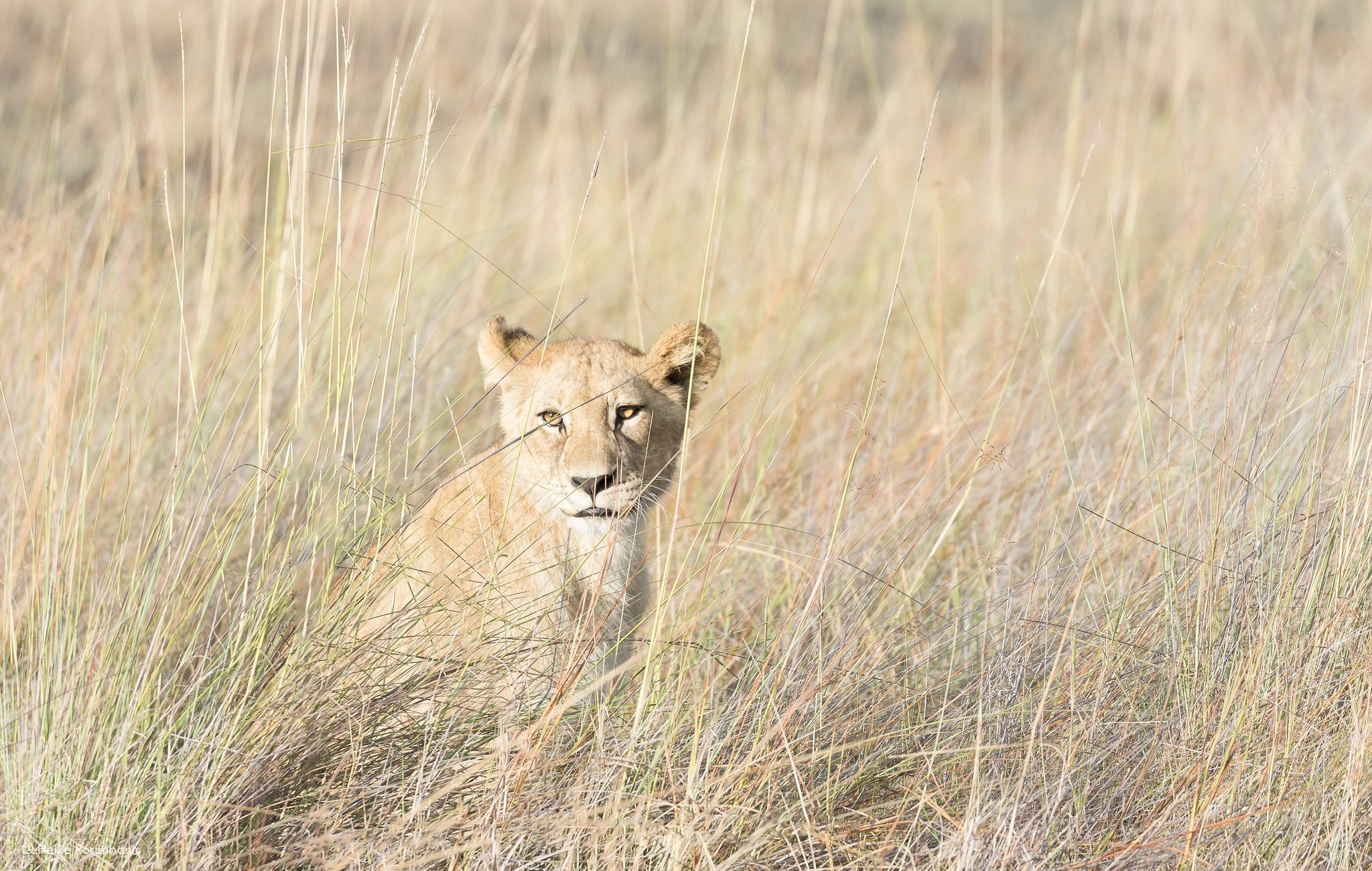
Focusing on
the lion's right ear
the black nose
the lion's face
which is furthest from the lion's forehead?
the black nose

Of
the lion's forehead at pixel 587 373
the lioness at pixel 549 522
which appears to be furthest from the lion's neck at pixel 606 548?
the lion's forehead at pixel 587 373

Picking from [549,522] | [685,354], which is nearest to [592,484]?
[549,522]

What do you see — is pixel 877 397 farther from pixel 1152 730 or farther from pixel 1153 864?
pixel 1153 864

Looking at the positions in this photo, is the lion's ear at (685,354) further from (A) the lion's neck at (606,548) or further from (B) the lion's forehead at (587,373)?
(A) the lion's neck at (606,548)

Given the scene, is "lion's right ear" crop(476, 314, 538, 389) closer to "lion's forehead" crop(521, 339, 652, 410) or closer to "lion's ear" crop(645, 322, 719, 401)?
"lion's forehead" crop(521, 339, 652, 410)

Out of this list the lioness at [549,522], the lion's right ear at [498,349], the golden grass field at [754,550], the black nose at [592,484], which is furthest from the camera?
the lion's right ear at [498,349]

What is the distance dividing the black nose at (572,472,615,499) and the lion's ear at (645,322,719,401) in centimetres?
42

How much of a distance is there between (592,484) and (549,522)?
0.79 feet

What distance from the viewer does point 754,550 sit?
8.30 ft

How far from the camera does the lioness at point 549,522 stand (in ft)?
8.63

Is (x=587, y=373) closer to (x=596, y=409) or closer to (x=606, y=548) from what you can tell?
(x=596, y=409)

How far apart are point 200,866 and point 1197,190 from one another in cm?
570

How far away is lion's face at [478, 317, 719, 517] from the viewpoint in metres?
3.02

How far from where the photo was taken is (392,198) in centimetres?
622
